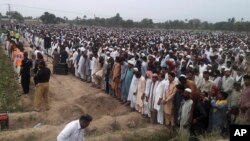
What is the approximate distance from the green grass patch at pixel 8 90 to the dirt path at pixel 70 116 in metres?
0.30

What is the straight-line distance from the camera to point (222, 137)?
7.49m

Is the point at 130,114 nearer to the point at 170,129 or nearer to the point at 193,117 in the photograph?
the point at 170,129

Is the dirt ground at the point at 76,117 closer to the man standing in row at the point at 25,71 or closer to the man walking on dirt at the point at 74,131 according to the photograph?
the man standing in row at the point at 25,71

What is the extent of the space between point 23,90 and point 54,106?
1.92 meters

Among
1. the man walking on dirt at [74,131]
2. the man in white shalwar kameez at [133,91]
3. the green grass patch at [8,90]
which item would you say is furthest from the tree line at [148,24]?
the man walking on dirt at [74,131]

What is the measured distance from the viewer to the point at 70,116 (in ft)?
36.5

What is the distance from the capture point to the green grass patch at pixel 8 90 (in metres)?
11.8

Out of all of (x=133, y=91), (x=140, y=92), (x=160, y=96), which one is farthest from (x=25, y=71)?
(x=160, y=96)

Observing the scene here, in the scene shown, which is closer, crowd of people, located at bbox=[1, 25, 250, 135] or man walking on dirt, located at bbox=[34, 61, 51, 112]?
crowd of people, located at bbox=[1, 25, 250, 135]

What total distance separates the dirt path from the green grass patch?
0.30m

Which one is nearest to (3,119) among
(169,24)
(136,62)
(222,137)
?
(136,62)

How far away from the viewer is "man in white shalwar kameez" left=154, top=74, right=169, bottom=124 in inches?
362

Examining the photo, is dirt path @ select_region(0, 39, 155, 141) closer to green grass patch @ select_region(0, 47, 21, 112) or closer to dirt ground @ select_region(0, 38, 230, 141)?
dirt ground @ select_region(0, 38, 230, 141)

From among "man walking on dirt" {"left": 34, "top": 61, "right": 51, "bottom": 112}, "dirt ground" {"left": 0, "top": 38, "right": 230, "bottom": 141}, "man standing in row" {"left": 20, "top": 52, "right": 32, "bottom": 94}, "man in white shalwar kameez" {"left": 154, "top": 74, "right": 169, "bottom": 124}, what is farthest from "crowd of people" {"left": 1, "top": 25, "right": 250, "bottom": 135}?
"man standing in row" {"left": 20, "top": 52, "right": 32, "bottom": 94}
